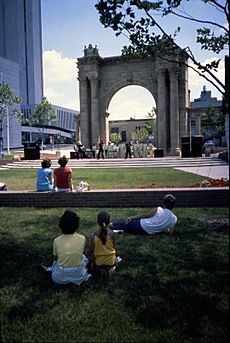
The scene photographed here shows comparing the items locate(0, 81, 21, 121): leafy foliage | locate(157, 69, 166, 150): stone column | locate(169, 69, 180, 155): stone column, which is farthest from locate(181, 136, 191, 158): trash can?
locate(0, 81, 21, 121): leafy foliage

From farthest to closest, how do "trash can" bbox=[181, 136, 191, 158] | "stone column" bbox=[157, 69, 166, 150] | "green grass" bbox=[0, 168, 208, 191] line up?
"stone column" bbox=[157, 69, 166, 150] < "trash can" bbox=[181, 136, 191, 158] < "green grass" bbox=[0, 168, 208, 191]

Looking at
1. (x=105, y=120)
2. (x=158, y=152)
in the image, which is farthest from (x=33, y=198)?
(x=105, y=120)

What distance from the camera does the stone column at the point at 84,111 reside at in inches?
1618

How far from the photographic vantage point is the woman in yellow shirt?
4.53 meters

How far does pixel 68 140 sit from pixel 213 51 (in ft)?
443

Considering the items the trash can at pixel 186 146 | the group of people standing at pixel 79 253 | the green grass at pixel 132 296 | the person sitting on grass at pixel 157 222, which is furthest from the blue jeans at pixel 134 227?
the trash can at pixel 186 146

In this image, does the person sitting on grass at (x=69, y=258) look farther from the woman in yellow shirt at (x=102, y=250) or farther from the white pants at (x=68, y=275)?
the woman in yellow shirt at (x=102, y=250)

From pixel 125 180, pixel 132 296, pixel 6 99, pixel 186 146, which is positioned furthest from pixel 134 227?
pixel 6 99

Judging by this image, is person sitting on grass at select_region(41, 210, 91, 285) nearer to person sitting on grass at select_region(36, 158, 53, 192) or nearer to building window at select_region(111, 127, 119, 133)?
person sitting on grass at select_region(36, 158, 53, 192)

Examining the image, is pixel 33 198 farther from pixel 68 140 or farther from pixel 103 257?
pixel 68 140

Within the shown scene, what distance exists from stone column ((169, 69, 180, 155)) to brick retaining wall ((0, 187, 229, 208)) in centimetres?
2876

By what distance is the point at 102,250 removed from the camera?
4.57m

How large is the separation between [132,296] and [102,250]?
2.83 feet

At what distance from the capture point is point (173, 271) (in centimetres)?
452
